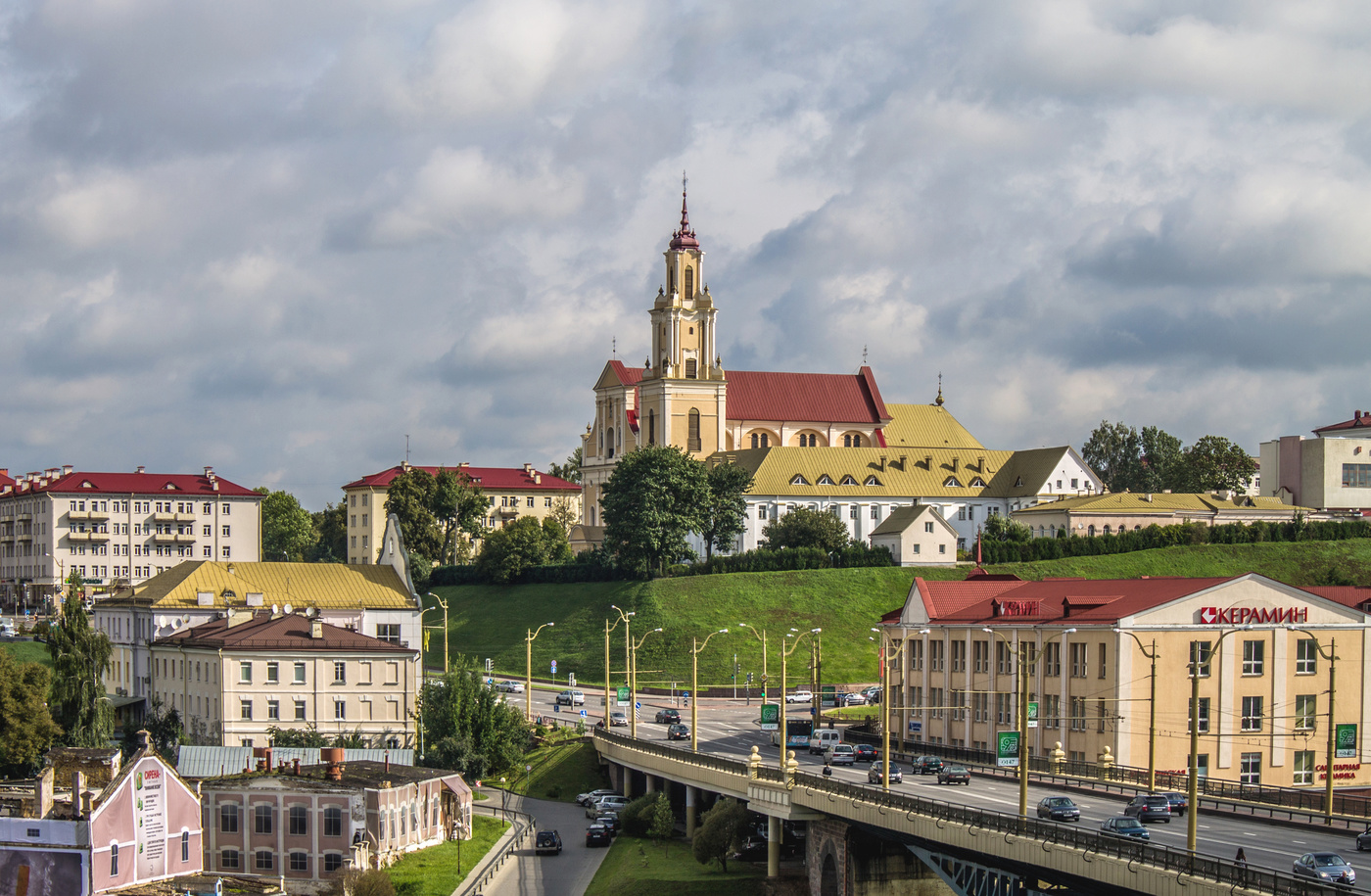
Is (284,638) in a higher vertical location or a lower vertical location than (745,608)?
higher

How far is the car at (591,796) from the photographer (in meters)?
92.1

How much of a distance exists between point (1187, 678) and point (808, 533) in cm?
7459

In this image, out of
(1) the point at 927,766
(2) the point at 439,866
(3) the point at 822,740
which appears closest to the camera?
(2) the point at 439,866

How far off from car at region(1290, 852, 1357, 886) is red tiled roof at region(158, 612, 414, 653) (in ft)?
208

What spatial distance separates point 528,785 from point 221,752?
683 inches

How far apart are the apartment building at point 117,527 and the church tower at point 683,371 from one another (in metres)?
46.5

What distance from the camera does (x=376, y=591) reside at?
373 feet

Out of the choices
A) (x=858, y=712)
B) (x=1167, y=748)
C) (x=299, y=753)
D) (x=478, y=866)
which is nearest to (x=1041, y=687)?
(x=1167, y=748)

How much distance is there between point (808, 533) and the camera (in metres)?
161

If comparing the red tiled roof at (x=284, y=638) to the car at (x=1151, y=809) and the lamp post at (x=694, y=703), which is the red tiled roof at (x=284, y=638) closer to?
the lamp post at (x=694, y=703)

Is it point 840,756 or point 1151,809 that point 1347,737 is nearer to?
point 1151,809

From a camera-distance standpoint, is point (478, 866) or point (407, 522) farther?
point (407, 522)

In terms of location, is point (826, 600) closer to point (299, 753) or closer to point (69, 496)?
point (299, 753)

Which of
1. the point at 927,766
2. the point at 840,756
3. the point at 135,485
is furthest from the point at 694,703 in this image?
the point at 135,485
